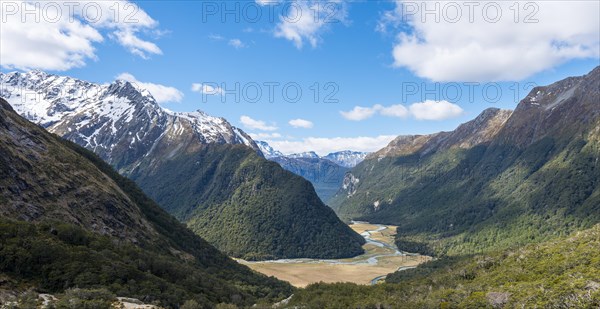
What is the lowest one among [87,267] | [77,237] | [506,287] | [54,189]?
[506,287]

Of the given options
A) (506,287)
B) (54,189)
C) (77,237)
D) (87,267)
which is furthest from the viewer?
(54,189)

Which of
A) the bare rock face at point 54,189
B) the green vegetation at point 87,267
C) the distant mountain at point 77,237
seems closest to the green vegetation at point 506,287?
the distant mountain at point 77,237

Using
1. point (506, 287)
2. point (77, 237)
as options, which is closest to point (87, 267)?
point (77, 237)

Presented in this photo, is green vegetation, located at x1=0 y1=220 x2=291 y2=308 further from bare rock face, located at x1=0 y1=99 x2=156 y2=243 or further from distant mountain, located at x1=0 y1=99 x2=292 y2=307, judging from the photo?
bare rock face, located at x1=0 y1=99 x2=156 y2=243

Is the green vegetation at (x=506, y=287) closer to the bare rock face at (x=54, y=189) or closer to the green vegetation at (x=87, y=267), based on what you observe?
the green vegetation at (x=87, y=267)

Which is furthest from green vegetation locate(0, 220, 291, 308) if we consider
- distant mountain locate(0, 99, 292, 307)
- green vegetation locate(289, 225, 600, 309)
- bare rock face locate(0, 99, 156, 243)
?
green vegetation locate(289, 225, 600, 309)

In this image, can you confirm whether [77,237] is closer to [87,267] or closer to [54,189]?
[87,267]
